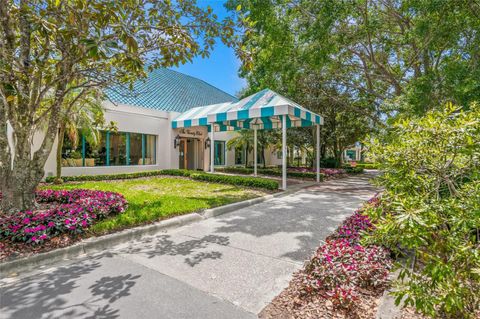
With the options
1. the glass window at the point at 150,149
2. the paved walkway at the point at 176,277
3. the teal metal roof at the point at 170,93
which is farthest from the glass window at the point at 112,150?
the paved walkway at the point at 176,277

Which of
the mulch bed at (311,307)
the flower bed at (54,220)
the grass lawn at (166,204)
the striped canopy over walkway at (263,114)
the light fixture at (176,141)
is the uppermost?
the striped canopy over walkway at (263,114)

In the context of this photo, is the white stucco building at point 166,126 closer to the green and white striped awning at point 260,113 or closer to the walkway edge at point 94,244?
the green and white striped awning at point 260,113

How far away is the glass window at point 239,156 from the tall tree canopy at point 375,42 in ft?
33.1

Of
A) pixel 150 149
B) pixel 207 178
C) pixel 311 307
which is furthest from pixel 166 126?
pixel 311 307

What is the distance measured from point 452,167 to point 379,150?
0.66 metres

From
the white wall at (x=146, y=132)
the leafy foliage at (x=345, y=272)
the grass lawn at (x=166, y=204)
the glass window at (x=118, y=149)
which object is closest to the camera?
the leafy foliage at (x=345, y=272)

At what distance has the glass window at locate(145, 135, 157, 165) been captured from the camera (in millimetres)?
15430

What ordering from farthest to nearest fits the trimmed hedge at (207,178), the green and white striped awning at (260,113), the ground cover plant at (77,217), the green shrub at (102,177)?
the green shrub at (102,177)
the trimmed hedge at (207,178)
the green and white striped awning at (260,113)
the ground cover plant at (77,217)

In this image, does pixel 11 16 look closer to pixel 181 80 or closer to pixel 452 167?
pixel 452 167

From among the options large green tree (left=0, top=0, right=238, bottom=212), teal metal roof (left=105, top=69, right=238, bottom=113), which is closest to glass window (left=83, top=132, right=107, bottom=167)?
teal metal roof (left=105, top=69, right=238, bottom=113)

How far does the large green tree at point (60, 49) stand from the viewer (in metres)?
4.01

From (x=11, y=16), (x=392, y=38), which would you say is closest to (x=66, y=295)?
(x=11, y=16)

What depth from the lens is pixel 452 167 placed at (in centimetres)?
228

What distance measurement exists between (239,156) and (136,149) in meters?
11.2
